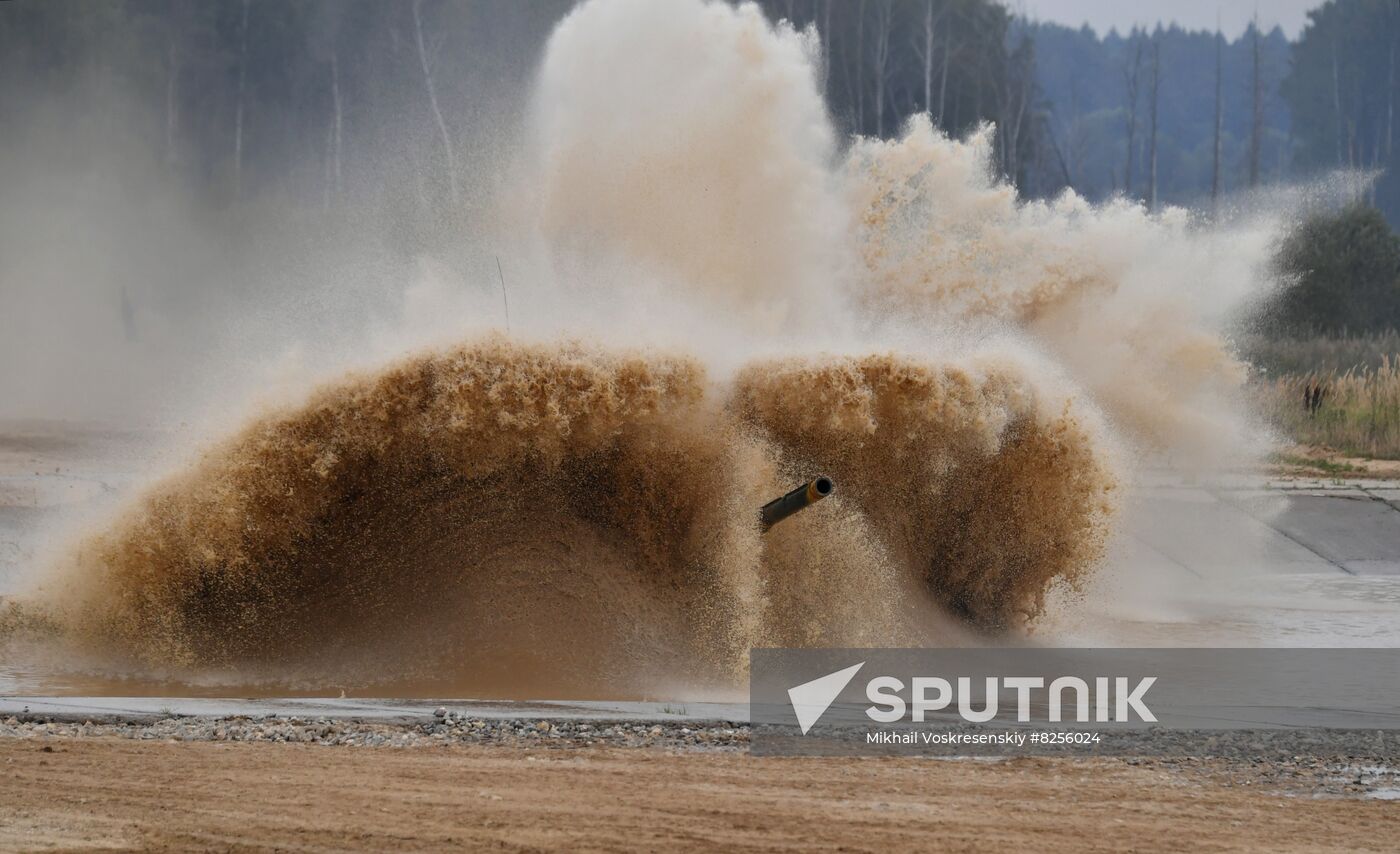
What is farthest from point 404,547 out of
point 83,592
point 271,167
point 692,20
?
point 271,167

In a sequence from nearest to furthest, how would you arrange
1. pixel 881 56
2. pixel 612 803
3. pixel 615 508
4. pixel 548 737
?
pixel 612 803 → pixel 548 737 → pixel 615 508 → pixel 881 56

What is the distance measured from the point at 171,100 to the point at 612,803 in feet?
145

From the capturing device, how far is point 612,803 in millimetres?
6055

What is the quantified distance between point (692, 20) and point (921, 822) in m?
10.1

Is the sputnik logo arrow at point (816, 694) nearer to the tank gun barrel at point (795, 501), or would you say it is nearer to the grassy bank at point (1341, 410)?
the tank gun barrel at point (795, 501)

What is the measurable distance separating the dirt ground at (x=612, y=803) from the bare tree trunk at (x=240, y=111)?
41018 mm

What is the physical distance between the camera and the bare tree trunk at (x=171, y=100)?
4578 centimetres

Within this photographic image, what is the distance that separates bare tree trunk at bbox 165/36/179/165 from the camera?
4578 centimetres

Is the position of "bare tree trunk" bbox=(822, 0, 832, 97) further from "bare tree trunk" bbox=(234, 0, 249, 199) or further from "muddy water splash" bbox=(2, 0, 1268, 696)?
"muddy water splash" bbox=(2, 0, 1268, 696)

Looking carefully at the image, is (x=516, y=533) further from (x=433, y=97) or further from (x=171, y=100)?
(x=171, y=100)

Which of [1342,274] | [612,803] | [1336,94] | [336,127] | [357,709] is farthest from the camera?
[1336,94]

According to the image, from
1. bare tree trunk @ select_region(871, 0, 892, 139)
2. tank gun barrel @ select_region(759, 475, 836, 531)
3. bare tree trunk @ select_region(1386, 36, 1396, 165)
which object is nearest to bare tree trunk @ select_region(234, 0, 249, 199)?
bare tree trunk @ select_region(871, 0, 892, 139)
